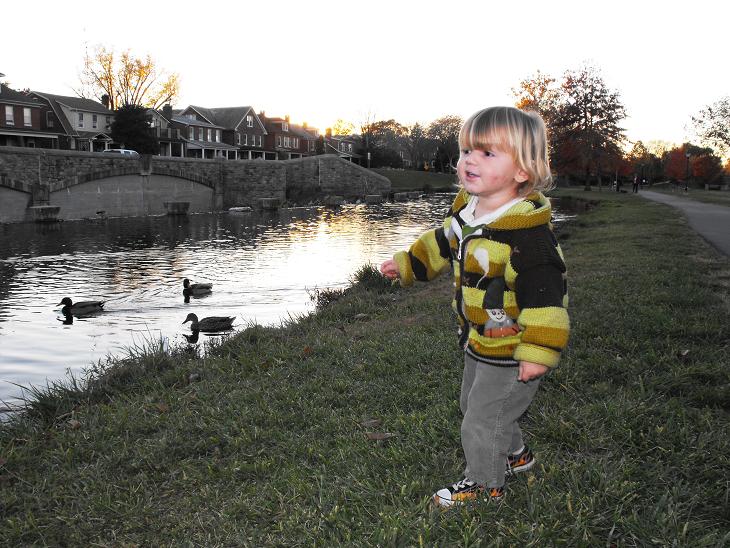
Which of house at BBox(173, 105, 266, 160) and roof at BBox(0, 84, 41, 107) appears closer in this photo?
roof at BBox(0, 84, 41, 107)

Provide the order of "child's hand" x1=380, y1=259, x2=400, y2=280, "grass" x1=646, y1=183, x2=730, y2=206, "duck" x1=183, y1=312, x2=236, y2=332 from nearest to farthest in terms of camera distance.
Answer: "child's hand" x1=380, y1=259, x2=400, y2=280
"duck" x1=183, y1=312, x2=236, y2=332
"grass" x1=646, y1=183, x2=730, y2=206

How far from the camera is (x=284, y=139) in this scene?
84000 mm

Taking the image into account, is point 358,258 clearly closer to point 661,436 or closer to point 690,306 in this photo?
point 690,306

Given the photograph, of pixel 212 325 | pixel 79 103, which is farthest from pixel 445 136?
pixel 212 325

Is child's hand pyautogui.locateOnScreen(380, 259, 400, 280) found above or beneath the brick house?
beneath

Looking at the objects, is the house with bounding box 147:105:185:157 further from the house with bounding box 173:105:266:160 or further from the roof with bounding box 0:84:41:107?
the roof with bounding box 0:84:41:107

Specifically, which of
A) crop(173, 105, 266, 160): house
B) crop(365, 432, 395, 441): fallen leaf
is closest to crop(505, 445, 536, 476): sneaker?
crop(365, 432, 395, 441): fallen leaf

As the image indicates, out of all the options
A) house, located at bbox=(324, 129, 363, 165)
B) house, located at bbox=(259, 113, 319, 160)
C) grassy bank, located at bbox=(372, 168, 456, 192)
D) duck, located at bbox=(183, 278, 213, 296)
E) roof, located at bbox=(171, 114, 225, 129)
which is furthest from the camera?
house, located at bbox=(324, 129, 363, 165)

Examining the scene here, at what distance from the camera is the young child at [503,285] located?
7.94ft

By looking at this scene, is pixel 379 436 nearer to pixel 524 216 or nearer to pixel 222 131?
pixel 524 216

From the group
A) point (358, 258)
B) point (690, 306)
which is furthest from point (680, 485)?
point (358, 258)

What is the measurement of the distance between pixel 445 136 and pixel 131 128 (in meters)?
72.0

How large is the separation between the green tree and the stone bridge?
44.9 ft

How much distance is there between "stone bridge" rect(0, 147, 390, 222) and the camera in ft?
97.9
